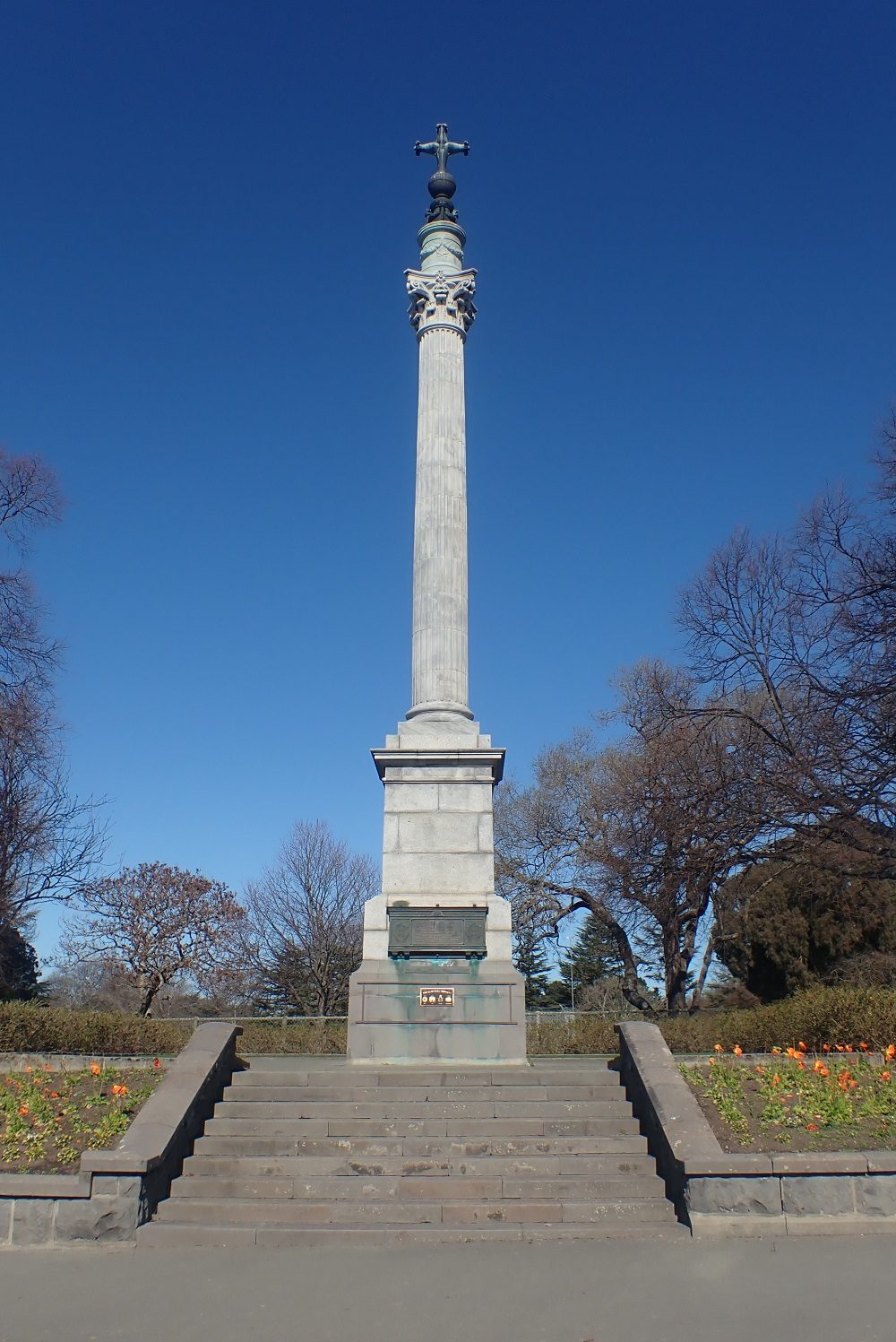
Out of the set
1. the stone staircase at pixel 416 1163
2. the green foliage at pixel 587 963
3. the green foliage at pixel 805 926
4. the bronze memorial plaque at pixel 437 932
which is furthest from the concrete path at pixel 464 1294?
the green foliage at pixel 587 963

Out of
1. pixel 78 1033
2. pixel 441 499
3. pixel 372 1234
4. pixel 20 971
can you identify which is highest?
pixel 441 499

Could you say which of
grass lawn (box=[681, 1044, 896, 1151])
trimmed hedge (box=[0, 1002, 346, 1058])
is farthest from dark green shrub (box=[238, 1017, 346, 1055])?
grass lawn (box=[681, 1044, 896, 1151])

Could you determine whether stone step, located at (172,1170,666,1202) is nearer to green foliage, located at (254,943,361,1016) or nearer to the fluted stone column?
the fluted stone column

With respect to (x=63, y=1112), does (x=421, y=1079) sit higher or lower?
higher

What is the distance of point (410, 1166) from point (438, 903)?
541 centimetres

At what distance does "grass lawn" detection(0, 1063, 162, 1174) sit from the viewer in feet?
30.8

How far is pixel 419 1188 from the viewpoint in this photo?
9469 mm

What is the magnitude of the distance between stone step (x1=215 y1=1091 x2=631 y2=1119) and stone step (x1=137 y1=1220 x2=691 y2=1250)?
2297mm

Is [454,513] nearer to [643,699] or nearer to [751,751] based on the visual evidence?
[751,751]

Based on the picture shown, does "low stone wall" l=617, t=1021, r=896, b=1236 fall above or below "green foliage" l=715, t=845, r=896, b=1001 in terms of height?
below

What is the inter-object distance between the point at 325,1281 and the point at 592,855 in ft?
95.1

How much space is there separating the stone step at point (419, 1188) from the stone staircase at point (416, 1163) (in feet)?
0.04

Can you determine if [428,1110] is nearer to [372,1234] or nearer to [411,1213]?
[411,1213]

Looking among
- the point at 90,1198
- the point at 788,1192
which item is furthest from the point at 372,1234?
the point at 788,1192
